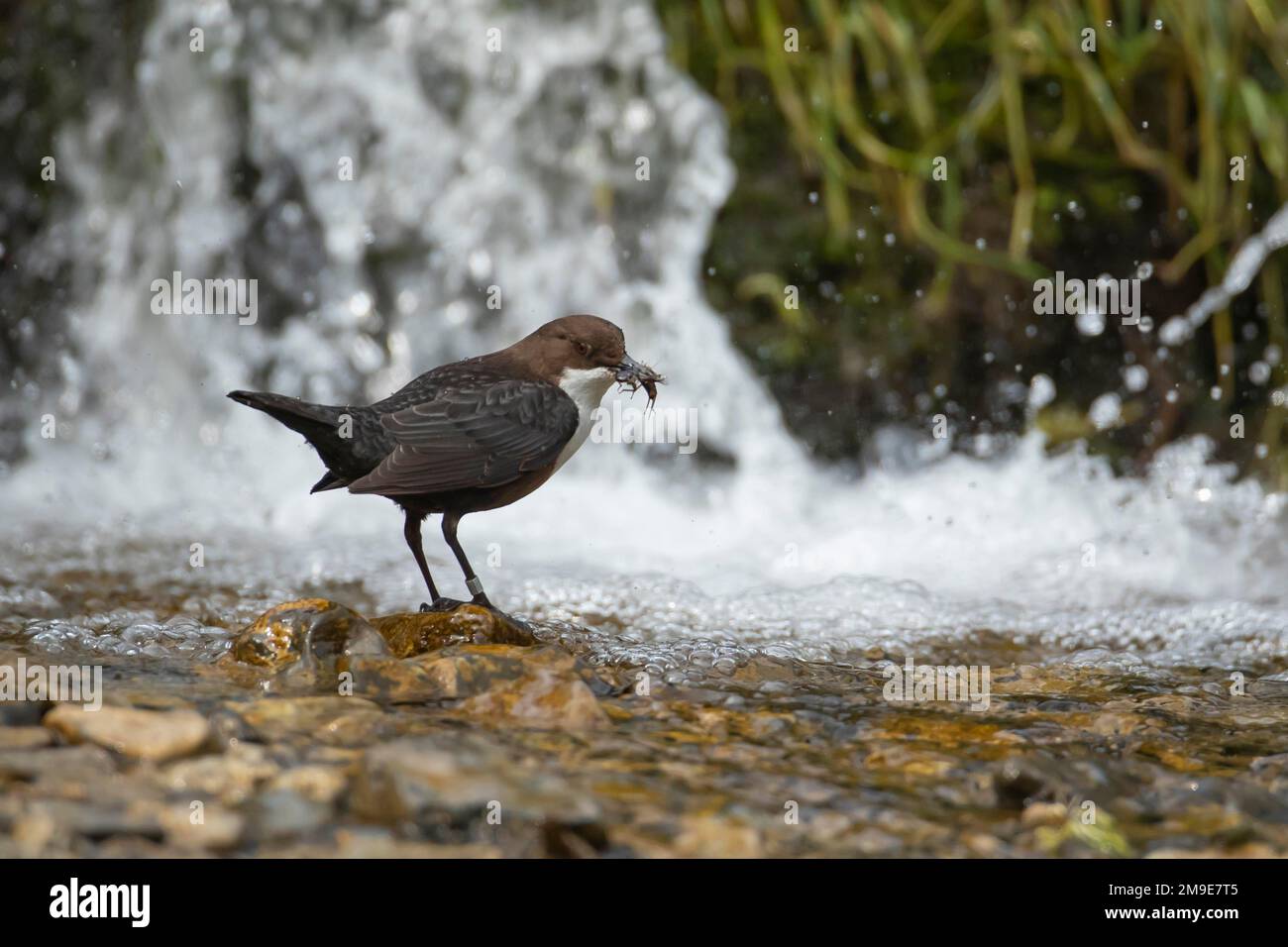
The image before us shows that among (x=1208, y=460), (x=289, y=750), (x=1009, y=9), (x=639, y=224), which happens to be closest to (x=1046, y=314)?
(x=1208, y=460)

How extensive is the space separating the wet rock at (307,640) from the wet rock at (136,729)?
637 mm

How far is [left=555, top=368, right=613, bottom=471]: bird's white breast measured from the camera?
4.16 metres

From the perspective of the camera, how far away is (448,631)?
3.73 metres

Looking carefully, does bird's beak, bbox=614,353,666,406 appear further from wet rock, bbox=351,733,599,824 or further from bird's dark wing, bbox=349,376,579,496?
wet rock, bbox=351,733,599,824

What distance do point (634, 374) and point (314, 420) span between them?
3.25 ft

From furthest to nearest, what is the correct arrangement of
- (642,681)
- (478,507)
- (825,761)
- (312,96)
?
1. (312,96)
2. (478,507)
3. (642,681)
4. (825,761)

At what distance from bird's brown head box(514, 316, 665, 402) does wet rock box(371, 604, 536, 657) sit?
2.66 ft

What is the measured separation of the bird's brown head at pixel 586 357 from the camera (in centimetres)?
414

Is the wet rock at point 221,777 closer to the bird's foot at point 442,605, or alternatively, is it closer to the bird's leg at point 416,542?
the bird's foot at point 442,605

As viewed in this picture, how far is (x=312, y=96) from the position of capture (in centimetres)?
742

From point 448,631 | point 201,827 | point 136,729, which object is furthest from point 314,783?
point 448,631

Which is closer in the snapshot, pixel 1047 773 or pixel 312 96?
pixel 1047 773
